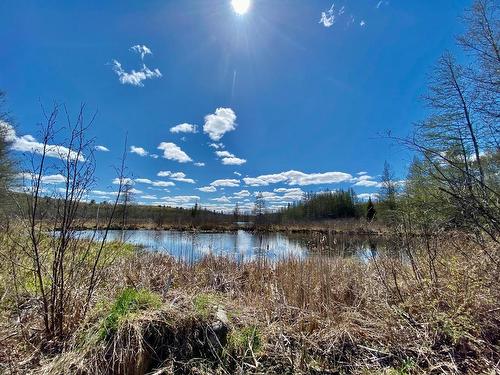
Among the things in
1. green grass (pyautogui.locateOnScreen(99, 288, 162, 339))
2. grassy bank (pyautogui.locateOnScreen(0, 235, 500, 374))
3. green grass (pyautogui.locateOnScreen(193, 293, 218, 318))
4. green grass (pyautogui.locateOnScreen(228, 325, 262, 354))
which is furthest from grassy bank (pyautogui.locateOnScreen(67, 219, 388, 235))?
green grass (pyautogui.locateOnScreen(228, 325, 262, 354))

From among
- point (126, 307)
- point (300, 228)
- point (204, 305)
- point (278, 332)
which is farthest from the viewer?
point (300, 228)

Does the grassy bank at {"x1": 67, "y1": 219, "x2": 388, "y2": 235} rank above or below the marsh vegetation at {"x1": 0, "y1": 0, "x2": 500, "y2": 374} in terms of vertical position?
above

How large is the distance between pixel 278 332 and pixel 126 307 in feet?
5.83

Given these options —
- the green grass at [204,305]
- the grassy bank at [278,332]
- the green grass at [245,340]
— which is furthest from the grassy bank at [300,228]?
the green grass at [245,340]

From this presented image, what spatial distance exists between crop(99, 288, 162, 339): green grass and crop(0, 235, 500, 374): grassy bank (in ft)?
0.04

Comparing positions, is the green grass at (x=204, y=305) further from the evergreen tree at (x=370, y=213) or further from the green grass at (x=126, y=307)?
the evergreen tree at (x=370, y=213)

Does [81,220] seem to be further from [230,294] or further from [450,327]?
[450,327]

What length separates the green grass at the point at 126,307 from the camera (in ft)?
8.92

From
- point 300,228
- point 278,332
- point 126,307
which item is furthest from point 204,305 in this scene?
point 300,228

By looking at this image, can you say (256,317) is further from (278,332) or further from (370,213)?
(370,213)

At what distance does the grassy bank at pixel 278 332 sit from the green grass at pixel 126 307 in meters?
0.01

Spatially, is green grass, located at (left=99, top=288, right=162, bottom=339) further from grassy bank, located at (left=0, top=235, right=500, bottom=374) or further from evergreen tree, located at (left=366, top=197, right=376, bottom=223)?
evergreen tree, located at (left=366, top=197, right=376, bottom=223)

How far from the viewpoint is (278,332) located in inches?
135

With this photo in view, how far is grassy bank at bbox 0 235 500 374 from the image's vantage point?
2.68 meters
